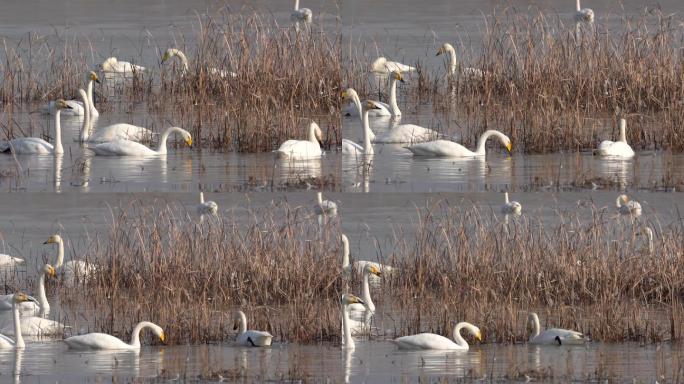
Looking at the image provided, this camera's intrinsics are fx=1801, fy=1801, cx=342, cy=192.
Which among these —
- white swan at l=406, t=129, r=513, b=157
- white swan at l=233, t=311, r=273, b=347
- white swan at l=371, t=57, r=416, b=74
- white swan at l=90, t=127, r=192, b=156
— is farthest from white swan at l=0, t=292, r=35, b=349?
white swan at l=371, t=57, r=416, b=74

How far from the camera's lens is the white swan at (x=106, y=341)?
14.7 m

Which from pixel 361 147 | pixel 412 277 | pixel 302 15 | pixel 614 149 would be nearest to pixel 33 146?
pixel 361 147

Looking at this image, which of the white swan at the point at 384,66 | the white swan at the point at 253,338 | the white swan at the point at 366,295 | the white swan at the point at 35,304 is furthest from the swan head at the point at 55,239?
the white swan at the point at 384,66

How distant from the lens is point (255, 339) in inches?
574

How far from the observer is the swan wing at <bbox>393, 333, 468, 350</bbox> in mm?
14562

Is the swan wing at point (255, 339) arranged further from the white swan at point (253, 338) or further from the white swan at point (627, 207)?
the white swan at point (627, 207)

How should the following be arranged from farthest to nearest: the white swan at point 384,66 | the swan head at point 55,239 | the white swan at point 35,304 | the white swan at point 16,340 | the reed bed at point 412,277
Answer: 1. the white swan at point 384,66
2. the swan head at point 55,239
3. the white swan at point 35,304
4. the reed bed at point 412,277
5. the white swan at point 16,340

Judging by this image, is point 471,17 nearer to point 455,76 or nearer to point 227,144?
point 455,76

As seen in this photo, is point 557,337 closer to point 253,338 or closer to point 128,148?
point 253,338

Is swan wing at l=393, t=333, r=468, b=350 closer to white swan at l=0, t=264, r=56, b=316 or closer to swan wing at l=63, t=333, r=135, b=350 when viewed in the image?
swan wing at l=63, t=333, r=135, b=350

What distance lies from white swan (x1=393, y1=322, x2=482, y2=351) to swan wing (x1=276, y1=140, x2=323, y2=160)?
409cm

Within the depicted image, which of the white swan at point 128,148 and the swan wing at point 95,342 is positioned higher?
the white swan at point 128,148

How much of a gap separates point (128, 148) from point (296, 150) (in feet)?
→ 6.06

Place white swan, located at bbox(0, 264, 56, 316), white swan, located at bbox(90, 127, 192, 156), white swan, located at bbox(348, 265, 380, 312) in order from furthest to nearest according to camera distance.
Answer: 1. white swan, located at bbox(90, 127, 192, 156)
2. white swan, located at bbox(0, 264, 56, 316)
3. white swan, located at bbox(348, 265, 380, 312)
